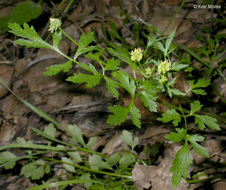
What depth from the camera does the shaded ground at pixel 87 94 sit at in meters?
1.73

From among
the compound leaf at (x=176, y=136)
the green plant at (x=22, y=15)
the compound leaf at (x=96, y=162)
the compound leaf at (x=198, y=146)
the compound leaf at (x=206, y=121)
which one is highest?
the green plant at (x=22, y=15)

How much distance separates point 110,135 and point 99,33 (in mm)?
1582

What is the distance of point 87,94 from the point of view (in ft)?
7.75

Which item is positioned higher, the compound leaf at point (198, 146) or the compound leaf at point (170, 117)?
the compound leaf at point (170, 117)

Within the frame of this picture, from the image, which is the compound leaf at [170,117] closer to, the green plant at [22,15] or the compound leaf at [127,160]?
the compound leaf at [127,160]

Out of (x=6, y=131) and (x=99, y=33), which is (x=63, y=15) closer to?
(x=99, y=33)

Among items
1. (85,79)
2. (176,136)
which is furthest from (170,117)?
(85,79)

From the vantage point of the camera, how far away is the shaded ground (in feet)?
5.68

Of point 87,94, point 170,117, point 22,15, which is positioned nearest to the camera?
point 170,117

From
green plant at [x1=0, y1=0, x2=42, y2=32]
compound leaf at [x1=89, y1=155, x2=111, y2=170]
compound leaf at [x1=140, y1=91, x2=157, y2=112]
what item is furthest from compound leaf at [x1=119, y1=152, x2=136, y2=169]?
green plant at [x1=0, y1=0, x2=42, y2=32]

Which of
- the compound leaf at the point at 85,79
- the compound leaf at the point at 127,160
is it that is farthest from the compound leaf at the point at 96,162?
→ the compound leaf at the point at 85,79

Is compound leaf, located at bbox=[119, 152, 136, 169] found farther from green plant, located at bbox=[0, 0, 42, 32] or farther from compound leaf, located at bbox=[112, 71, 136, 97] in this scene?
green plant, located at bbox=[0, 0, 42, 32]

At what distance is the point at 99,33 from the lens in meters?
3.00

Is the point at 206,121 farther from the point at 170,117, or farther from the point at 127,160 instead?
the point at 127,160
